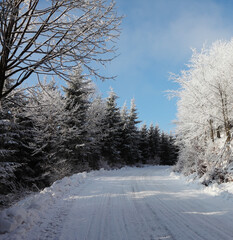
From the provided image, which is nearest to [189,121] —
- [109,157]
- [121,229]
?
[121,229]

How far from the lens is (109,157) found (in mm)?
27141

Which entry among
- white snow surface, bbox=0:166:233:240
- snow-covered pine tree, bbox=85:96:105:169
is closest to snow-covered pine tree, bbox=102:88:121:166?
snow-covered pine tree, bbox=85:96:105:169

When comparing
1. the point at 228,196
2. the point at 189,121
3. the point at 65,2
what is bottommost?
the point at 228,196

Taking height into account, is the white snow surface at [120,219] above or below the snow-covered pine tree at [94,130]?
below

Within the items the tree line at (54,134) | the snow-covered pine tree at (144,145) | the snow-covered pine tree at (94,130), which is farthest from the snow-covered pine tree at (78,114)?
the snow-covered pine tree at (144,145)

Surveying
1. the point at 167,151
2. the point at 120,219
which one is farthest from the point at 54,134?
the point at 167,151

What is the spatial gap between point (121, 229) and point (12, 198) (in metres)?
9.51

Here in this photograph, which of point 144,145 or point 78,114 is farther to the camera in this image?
point 144,145

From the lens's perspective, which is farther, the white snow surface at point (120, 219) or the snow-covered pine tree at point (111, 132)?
the snow-covered pine tree at point (111, 132)

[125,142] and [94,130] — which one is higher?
[94,130]

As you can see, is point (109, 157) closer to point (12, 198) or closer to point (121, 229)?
point (12, 198)

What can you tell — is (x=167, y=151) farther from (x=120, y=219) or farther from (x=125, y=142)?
(x=120, y=219)

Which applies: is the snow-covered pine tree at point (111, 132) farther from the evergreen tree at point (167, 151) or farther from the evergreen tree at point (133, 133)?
the evergreen tree at point (167, 151)

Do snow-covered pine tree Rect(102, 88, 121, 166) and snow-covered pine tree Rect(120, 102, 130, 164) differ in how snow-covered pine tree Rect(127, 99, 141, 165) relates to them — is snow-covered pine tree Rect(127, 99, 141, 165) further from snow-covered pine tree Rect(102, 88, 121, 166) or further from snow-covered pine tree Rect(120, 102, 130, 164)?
snow-covered pine tree Rect(102, 88, 121, 166)
